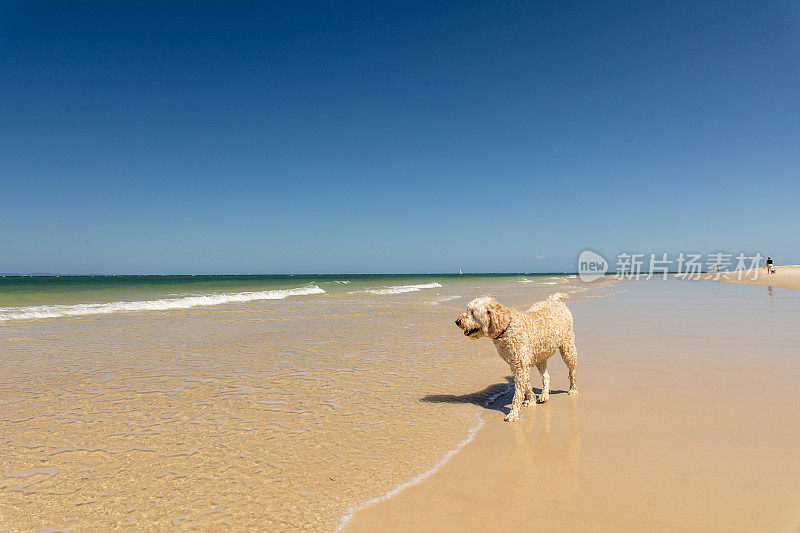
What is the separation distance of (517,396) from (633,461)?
57.8 inches

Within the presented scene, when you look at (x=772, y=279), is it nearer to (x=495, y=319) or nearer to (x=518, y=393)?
(x=518, y=393)

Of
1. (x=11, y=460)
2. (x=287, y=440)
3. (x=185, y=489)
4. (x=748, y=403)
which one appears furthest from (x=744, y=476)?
(x=11, y=460)

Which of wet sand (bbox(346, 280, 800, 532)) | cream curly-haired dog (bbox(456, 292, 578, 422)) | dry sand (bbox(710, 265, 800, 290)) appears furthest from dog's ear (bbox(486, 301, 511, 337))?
dry sand (bbox(710, 265, 800, 290))

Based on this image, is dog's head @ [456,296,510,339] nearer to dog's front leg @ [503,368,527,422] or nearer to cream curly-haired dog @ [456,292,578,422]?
cream curly-haired dog @ [456,292,578,422]

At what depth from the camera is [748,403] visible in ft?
17.0

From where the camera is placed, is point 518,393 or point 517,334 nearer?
point 518,393

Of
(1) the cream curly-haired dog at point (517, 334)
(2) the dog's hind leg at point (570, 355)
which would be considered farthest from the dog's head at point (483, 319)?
(2) the dog's hind leg at point (570, 355)

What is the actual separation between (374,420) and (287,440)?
1009mm

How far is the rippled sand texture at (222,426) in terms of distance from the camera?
308cm

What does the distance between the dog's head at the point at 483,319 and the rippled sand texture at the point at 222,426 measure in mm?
997

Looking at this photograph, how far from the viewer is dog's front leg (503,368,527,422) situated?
16.0ft

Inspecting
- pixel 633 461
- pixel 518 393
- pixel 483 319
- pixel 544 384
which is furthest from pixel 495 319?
pixel 633 461

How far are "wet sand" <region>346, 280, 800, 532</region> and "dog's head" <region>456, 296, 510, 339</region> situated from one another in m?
1.00

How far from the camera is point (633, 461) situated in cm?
370
